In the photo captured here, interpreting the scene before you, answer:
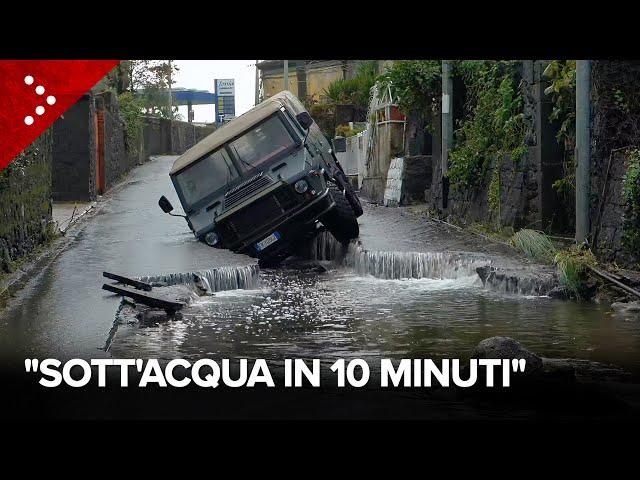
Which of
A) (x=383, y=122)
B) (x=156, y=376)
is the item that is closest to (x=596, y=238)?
(x=156, y=376)

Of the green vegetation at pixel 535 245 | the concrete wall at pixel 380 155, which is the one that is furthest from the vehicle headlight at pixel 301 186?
the concrete wall at pixel 380 155

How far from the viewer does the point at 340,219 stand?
57.8 feet

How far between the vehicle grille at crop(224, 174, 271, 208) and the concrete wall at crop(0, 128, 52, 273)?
309 centimetres

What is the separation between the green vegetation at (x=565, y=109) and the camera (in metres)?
16.4

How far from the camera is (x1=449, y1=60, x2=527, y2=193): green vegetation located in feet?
62.7

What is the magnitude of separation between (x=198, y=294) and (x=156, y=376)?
17.9 ft

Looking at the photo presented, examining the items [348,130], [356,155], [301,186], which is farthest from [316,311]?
[348,130]

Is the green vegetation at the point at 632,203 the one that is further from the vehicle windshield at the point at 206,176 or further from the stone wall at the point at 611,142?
the vehicle windshield at the point at 206,176

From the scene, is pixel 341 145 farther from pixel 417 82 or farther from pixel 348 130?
pixel 417 82

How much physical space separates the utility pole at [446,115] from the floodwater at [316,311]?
3162 millimetres

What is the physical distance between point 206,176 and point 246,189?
0.82 metres

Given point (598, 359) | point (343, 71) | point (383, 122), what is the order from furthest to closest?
point (343, 71) < point (383, 122) < point (598, 359)

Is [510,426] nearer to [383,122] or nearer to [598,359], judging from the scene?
[598,359]
